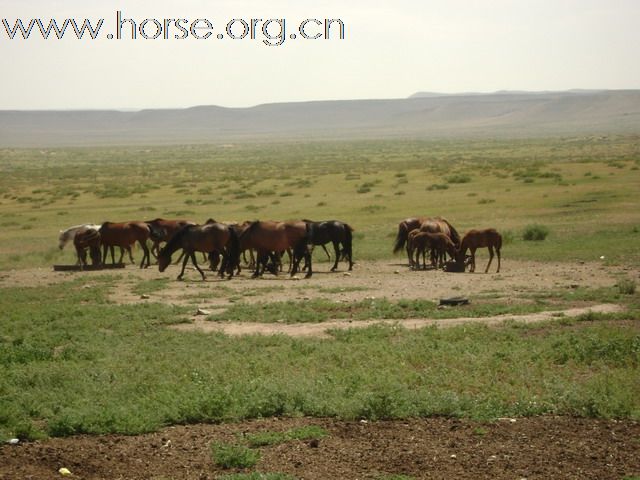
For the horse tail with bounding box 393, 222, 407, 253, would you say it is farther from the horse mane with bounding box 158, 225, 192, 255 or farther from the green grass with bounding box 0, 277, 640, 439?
the green grass with bounding box 0, 277, 640, 439

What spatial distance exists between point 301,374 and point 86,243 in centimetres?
1398

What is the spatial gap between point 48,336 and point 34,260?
12347 millimetres

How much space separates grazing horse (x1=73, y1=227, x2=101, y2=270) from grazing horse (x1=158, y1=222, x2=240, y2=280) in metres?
2.44

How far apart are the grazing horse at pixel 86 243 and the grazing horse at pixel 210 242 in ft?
7.99

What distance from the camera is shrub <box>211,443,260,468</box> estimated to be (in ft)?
25.0

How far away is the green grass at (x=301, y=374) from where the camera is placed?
9.19 meters

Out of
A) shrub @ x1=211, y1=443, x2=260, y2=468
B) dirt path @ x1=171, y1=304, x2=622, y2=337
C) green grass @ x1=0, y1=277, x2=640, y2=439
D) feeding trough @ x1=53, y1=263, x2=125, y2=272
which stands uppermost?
shrub @ x1=211, y1=443, x2=260, y2=468

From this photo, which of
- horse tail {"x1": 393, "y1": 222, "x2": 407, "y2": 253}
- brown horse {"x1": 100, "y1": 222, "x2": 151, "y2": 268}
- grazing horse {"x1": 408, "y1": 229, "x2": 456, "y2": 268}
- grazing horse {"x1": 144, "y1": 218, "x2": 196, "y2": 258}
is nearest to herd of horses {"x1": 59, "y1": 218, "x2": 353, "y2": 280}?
horse tail {"x1": 393, "y1": 222, "x2": 407, "y2": 253}

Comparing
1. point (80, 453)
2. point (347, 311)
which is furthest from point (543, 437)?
point (347, 311)

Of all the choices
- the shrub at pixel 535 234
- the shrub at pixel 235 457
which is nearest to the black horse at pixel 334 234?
Result: the shrub at pixel 535 234

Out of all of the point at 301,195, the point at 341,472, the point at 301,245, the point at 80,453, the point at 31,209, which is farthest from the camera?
the point at 301,195

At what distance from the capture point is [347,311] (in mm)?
15883

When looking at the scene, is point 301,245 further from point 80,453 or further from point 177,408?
point 80,453

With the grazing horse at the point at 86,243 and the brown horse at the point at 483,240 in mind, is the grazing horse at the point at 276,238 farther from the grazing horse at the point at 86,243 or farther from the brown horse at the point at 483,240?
the grazing horse at the point at 86,243
